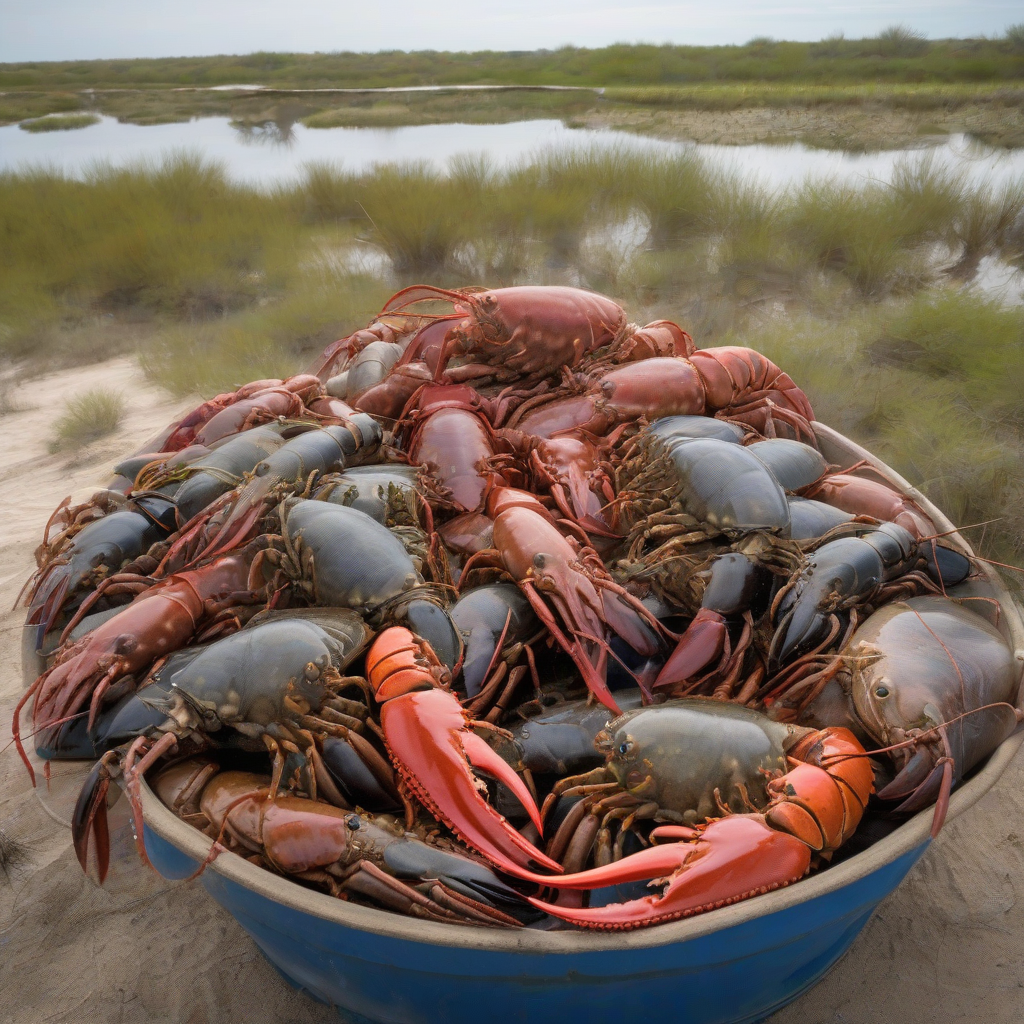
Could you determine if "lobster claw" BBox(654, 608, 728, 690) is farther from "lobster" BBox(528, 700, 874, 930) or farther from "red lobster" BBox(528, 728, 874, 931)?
"red lobster" BBox(528, 728, 874, 931)

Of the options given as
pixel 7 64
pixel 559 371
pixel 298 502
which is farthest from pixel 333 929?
pixel 7 64

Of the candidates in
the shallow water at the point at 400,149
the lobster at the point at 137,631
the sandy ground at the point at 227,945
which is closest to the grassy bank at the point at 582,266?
the shallow water at the point at 400,149

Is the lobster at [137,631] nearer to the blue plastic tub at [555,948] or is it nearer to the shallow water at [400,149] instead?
the blue plastic tub at [555,948]

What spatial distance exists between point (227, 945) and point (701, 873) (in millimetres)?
1662

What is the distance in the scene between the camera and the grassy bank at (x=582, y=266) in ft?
16.5

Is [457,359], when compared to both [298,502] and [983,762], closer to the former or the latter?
[298,502]

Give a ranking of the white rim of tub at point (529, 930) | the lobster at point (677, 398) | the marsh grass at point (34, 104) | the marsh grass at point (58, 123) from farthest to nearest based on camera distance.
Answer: the marsh grass at point (34, 104)
the marsh grass at point (58, 123)
the lobster at point (677, 398)
the white rim of tub at point (529, 930)

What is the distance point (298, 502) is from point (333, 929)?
1180 millimetres

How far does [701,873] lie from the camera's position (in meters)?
1.31

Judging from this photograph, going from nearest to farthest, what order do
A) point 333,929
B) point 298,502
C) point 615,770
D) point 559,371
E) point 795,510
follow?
point 333,929 → point 615,770 → point 298,502 → point 795,510 → point 559,371

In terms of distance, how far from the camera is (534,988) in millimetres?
1388

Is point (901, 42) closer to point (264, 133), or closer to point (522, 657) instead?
point (264, 133)

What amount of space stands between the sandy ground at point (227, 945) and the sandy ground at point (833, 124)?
1105 centimetres

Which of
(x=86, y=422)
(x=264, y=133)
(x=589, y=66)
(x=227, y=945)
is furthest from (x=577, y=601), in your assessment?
(x=589, y=66)
